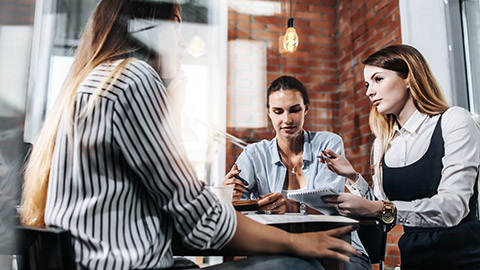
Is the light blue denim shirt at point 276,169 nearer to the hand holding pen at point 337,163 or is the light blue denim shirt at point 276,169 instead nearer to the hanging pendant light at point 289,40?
the hand holding pen at point 337,163

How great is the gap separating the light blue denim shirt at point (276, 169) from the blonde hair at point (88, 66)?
0.72 m

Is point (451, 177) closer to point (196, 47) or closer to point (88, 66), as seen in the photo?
point (196, 47)

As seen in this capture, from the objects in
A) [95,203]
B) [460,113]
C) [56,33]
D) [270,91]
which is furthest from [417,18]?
[95,203]

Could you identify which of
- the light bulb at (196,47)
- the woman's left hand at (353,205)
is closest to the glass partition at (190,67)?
the light bulb at (196,47)

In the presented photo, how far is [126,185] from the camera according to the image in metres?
0.67

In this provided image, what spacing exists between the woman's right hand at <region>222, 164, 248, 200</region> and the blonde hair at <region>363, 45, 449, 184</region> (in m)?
0.57

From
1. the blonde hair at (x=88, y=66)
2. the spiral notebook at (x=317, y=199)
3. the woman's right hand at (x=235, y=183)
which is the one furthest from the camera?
the woman's right hand at (x=235, y=183)

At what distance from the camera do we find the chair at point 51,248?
0.62m

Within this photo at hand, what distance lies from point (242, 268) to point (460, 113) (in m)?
1.16

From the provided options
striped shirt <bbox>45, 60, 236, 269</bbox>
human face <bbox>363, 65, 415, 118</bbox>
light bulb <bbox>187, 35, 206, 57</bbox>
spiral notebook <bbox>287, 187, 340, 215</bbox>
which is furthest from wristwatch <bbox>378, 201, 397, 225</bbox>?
light bulb <bbox>187, 35, 206, 57</bbox>

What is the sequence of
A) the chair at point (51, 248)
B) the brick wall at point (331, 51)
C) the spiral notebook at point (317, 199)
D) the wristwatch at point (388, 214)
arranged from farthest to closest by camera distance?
the brick wall at point (331, 51) < the wristwatch at point (388, 214) < the spiral notebook at point (317, 199) < the chair at point (51, 248)

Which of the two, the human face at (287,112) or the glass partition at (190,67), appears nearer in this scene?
the glass partition at (190,67)

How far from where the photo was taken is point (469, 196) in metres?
1.43

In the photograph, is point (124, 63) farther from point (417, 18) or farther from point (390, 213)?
point (417, 18)
